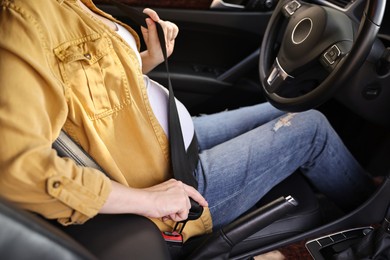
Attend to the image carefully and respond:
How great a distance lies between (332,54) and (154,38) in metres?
0.41

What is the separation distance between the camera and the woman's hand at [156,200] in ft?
2.32

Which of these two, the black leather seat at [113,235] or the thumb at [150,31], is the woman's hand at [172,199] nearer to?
the black leather seat at [113,235]

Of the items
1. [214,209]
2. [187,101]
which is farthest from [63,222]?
[187,101]

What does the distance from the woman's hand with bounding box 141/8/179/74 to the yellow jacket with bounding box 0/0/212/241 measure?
14cm

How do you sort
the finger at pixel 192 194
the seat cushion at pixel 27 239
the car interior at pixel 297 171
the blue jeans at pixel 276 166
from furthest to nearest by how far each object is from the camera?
the blue jeans at pixel 276 166 → the finger at pixel 192 194 → the car interior at pixel 297 171 → the seat cushion at pixel 27 239

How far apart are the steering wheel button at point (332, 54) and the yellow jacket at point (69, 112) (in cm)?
36

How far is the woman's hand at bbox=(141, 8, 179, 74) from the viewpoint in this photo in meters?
1.00

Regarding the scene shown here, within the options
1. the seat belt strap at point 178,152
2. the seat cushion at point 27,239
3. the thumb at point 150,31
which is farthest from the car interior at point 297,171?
the thumb at point 150,31

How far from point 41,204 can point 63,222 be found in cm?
5

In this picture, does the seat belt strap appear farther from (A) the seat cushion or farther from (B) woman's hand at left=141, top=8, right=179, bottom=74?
(A) the seat cushion

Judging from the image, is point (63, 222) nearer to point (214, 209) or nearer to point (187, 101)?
point (214, 209)

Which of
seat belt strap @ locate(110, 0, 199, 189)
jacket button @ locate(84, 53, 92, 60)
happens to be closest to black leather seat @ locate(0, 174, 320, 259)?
seat belt strap @ locate(110, 0, 199, 189)

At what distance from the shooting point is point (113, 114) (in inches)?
31.8

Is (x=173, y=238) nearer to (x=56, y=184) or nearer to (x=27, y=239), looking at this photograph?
(x=56, y=184)
